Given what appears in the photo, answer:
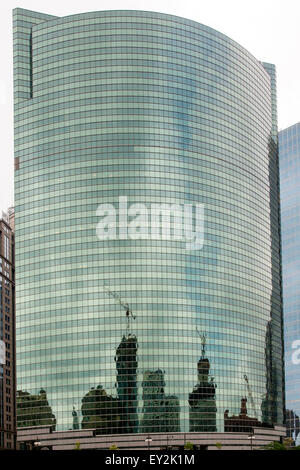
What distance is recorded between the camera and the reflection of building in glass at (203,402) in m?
178

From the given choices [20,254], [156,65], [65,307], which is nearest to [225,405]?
[65,307]

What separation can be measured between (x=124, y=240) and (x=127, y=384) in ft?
112

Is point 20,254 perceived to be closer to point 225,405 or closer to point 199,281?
point 199,281

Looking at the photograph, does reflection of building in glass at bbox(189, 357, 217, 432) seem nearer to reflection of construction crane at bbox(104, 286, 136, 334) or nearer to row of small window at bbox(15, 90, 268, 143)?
reflection of construction crane at bbox(104, 286, 136, 334)

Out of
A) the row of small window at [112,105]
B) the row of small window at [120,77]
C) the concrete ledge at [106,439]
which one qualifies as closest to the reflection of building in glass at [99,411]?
the concrete ledge at [106,439]

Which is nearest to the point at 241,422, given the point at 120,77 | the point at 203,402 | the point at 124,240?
the point at 203,402

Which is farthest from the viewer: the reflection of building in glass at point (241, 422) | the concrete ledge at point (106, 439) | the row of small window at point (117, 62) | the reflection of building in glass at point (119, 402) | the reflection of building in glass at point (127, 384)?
the row of small window at point (117, 62)

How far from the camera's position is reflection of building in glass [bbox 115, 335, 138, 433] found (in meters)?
173

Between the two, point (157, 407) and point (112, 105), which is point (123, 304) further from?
point (112, 105)

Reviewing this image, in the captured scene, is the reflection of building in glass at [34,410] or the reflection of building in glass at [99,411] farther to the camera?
the reflection of building in glass at [34,410]

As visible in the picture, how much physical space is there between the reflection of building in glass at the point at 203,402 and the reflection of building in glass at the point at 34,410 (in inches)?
1312

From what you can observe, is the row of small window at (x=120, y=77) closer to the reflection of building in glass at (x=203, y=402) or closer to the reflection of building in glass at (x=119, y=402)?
the reflection of building in glass at (x=119, y=402)

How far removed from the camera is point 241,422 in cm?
18738

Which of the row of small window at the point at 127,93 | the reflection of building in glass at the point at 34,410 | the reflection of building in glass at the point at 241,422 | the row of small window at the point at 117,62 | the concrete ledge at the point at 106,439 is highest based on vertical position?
the row of small window at the point at 117,62
